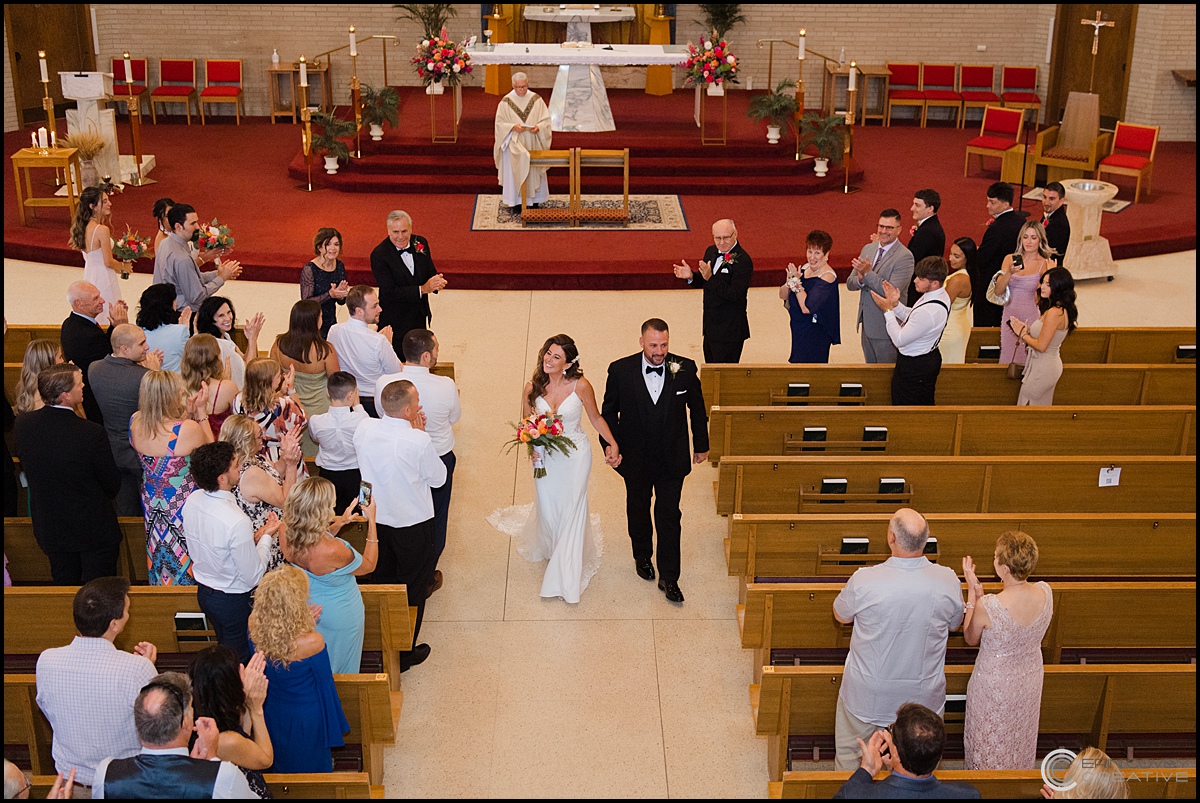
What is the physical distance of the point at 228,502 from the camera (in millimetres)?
4801

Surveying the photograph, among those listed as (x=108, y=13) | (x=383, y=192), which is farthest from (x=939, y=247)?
(x=108, y=13)

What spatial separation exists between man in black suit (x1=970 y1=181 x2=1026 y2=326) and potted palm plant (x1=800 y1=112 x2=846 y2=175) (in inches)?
207

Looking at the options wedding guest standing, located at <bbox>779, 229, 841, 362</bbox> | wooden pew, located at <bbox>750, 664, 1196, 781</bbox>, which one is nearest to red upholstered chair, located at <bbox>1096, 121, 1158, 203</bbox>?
wedding guest standing, located at <bbox>779, 229, 841, 362</bbox>

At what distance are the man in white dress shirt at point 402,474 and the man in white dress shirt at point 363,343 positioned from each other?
1.05 metres

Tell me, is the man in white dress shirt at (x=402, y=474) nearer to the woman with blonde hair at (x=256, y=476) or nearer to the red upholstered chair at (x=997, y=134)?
the woman with blonde hair at (x=256, y=476)

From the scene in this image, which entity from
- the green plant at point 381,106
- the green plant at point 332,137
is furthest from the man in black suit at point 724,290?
the green plant at point 381,106

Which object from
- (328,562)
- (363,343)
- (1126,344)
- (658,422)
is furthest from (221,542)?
(1126,344)

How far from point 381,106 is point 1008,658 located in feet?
37.9

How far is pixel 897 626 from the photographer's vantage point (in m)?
4.59

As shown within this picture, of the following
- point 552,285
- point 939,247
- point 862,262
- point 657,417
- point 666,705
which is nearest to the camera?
point 666,705

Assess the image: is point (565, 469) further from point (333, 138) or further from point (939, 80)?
point (939, 80)

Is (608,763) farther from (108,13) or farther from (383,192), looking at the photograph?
(108,13)

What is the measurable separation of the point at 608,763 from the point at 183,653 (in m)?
1.92

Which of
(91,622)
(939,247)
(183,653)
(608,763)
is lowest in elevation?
(608,763)
